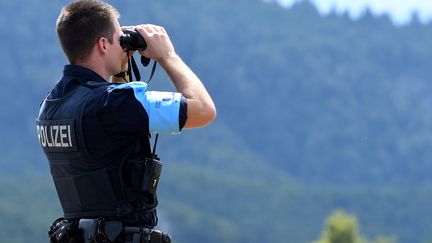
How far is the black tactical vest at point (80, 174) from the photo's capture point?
15.8 ft

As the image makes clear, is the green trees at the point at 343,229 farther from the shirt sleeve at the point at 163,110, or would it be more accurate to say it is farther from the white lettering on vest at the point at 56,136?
the shirt sleeve at the point at 163,110

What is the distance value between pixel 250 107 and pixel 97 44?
604 feet

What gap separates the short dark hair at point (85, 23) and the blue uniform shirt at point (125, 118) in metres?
0.20

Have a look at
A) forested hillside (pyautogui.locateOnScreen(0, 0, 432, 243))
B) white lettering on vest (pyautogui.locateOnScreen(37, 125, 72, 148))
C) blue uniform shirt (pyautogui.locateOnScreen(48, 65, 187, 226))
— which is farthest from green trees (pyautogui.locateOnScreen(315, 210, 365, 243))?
forested hillside (pyautogui.locateOnScreen(0, 0, 432, 243))

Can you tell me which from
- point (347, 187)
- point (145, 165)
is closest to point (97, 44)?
point (145, 165)

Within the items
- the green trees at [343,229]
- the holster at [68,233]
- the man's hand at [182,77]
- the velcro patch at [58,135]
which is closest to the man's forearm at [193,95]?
the man's hand at [182,77]

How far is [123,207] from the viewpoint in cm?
481

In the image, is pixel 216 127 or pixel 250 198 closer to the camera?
pixel 250 198

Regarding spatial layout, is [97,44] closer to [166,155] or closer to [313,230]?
[313,230]

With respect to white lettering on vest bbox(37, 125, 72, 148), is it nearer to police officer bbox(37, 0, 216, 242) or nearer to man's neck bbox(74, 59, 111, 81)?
police officer bbox(37, 0, 216, 242)

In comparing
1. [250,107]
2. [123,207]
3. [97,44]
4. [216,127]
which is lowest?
[123,207]

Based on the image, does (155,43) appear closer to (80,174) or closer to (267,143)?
(80,174)

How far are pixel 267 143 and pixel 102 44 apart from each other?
17874 cm

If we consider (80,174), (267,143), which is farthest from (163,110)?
(267,143)
